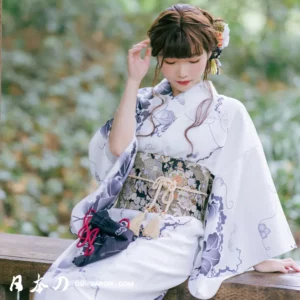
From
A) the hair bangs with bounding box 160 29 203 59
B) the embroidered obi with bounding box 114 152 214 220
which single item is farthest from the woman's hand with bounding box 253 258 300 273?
Result: the hair bangs with bounding box 160 29 203 59

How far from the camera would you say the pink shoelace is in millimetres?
1905

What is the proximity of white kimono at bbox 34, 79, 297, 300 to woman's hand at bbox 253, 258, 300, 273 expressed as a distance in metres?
0.07

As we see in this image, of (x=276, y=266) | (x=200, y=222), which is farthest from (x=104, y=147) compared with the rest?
(x=276, y=266)

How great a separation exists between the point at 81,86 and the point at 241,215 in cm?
392

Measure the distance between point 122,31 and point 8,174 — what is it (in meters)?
2.13

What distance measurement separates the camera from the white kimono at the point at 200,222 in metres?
1.86

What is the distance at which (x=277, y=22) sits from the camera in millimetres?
6449

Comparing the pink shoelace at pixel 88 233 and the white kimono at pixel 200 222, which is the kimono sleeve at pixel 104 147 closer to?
the white kimono at pixel 200 222

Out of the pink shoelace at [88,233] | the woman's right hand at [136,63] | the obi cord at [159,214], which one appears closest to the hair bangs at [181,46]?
the woman's right hand at [136,63]

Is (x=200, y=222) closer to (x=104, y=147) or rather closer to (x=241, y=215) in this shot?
(x=241, y=215)

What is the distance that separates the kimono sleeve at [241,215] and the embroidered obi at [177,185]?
0.14ft

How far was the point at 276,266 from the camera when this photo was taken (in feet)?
6.54

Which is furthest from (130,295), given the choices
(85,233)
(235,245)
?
(235,245)

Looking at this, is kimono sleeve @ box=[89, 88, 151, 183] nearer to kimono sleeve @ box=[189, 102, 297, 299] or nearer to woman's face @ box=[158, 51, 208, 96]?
woman's face @ box=[158, 51, 208, 96]
